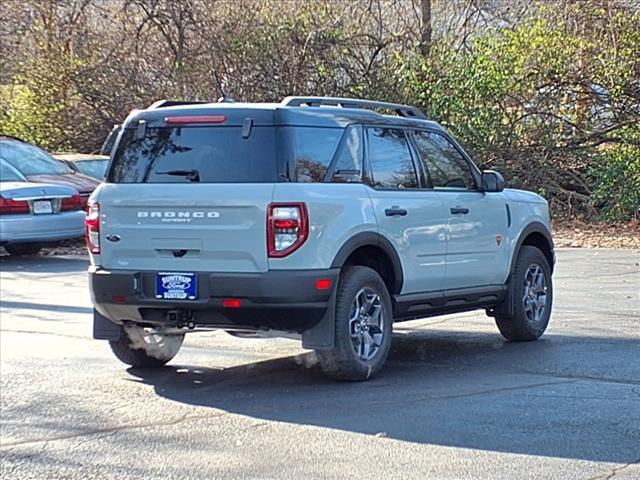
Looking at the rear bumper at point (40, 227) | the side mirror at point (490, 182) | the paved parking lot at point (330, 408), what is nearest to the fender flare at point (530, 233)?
the side mirror at point (490, 182)

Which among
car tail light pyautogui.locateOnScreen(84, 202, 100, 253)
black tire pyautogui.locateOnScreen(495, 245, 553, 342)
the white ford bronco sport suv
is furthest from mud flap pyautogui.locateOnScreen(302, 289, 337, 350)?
black tire pyautogui.locateOnScreen(495, 245, 553, 342)

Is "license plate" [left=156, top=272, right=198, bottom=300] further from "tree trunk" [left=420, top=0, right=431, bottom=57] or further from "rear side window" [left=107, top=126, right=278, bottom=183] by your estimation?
"tree trunk" [left=420, top=0, right=431, bottom=57]

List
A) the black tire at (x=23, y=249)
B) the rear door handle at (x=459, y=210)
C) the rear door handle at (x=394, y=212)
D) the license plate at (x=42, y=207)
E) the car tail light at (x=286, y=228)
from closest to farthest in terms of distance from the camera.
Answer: the car tail light at (x=286, y=228) → the rear door handle at (x=394, y=212) → the rear door handle at (x=459, y=210) → the license plate at (x=42, y=207) → the black tire at (x=23, y=249)

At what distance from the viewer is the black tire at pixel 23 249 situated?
Answer: 17969mm

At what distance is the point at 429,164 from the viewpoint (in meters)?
9.34

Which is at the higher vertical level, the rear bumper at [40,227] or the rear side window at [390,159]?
the rear side window at [390,159]

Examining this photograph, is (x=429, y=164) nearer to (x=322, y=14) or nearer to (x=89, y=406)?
(x=89, y=406)

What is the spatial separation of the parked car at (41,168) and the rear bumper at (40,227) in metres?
0.41

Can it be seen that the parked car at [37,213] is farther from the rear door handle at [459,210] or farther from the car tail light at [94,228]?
the rear door handle at [459,210]

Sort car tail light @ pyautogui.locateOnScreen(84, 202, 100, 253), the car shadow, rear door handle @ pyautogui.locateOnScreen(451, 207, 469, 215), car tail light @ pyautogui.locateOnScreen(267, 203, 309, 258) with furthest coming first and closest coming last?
1. rear door handle @ pyautogui.locateOnScreen(451, 207, 469, 215)
2. car tail light @ pyautogui.locateOnScreen(84, 202, 100, 253)
3. car tail light @ pyautogui.locateOnScreen(267, 203, 309, 258)
4. the car shadow

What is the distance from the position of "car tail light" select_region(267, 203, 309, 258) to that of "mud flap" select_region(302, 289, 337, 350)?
49 centimetres

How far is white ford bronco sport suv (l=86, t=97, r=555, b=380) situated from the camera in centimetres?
786

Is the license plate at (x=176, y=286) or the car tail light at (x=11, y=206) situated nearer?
the license plate at (x=176, y=286)

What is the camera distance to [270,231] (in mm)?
7801
